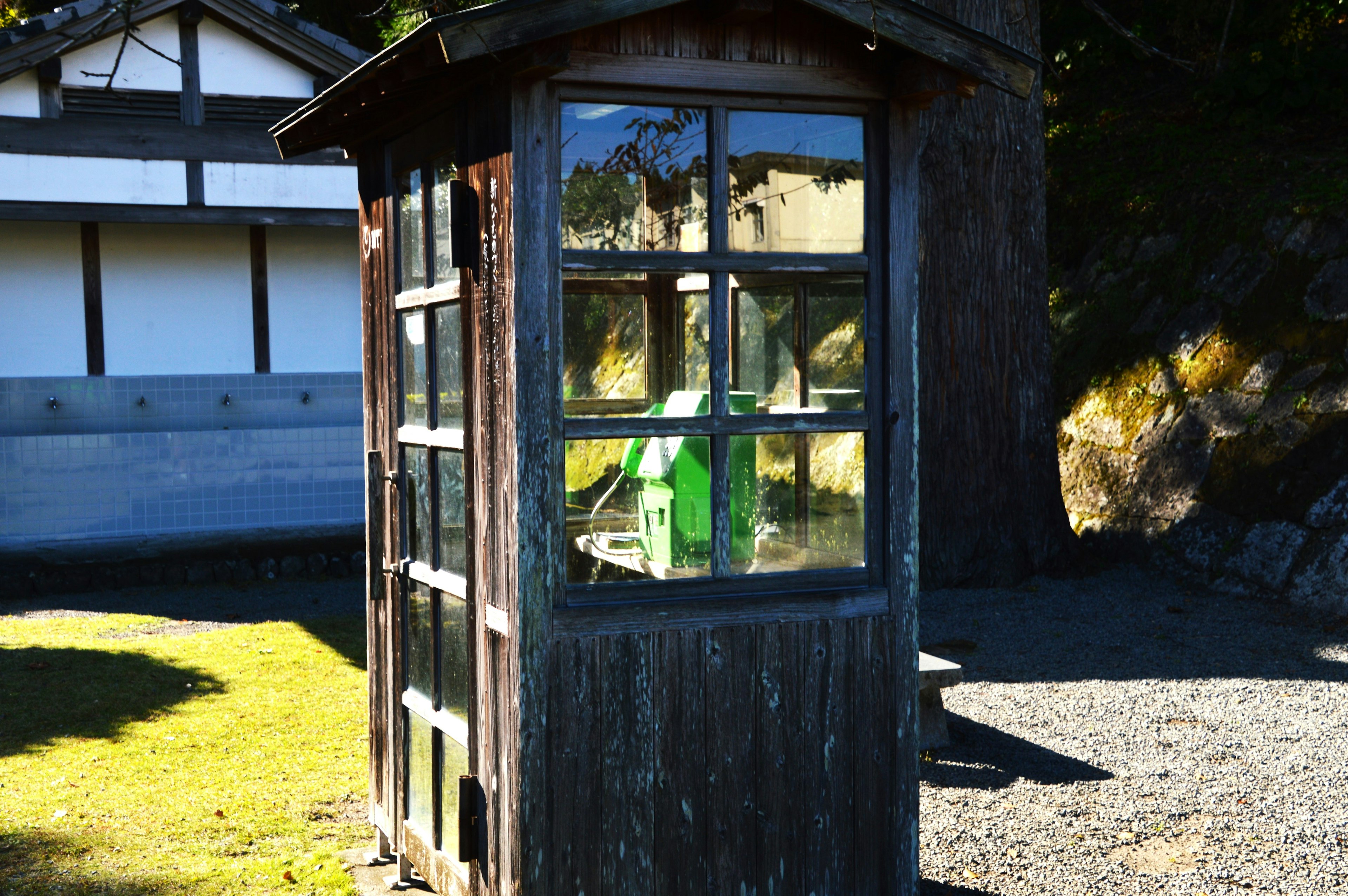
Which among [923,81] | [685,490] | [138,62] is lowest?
[685,490]

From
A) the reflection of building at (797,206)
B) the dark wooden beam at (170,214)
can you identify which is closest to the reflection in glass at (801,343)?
the reflection of building at (797,206)

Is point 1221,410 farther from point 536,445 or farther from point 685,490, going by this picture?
point 536,445

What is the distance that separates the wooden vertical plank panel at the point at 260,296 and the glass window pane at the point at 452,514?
8648 mm

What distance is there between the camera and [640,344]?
3.66 m

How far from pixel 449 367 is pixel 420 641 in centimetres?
101

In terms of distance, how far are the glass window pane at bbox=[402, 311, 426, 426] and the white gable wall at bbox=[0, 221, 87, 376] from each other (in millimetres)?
8293

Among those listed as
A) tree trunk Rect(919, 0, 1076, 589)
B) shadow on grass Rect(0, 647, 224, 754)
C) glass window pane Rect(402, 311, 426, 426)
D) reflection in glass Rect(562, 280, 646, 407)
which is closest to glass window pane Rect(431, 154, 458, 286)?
glass window pane Rect(402, 311, 426, 426)

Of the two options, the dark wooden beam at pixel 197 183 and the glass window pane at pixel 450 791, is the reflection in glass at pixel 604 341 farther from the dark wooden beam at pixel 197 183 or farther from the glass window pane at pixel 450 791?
the dark wooden beam at pixel 197 183

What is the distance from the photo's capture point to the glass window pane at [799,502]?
12.0 ft

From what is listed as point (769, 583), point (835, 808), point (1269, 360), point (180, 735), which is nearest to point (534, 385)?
point (769, 583)

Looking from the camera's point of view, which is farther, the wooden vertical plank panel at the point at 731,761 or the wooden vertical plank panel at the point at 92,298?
the wooden vertical plank panel at the point at 92,298

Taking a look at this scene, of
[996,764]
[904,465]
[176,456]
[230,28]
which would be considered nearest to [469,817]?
[904,465]

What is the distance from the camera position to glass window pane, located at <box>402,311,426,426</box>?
13.7ft

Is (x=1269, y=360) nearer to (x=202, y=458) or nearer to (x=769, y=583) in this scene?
(x=769, y=583)
